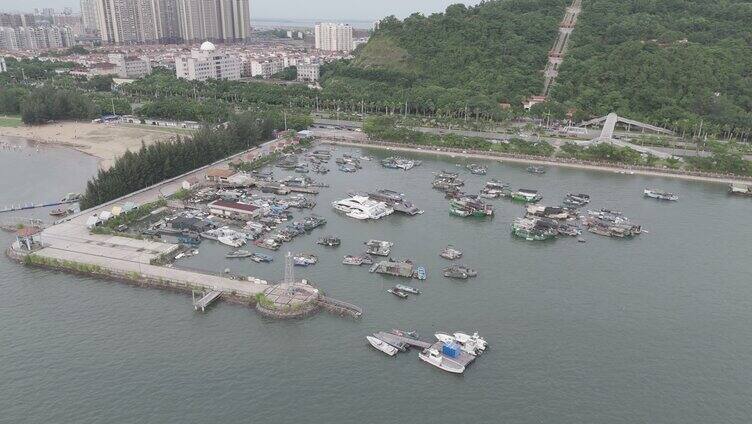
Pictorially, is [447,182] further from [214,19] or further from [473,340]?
[214,19]

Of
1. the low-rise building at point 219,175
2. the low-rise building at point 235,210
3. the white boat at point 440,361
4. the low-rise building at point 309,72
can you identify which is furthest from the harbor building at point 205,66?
the white boat at point 440,361

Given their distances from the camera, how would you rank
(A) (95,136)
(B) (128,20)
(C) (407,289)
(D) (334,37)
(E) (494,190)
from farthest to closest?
1. (D) (334,37)
2. (B) (128,20)
3. (A) (95,136)
4. (E) (494,190)
5. (C) (407,289)

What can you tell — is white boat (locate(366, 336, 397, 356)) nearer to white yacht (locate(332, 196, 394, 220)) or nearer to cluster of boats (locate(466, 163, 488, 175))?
white yacht (locate(332, 196, 394, 220))

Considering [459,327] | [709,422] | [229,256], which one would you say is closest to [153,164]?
[229,256]

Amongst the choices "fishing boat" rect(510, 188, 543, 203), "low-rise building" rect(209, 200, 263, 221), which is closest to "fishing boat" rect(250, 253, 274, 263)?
"low-rise building" rect(209, 200, 263, 221)

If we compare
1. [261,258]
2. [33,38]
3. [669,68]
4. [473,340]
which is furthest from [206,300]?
[33,38]

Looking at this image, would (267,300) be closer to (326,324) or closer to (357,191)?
(326,324)
